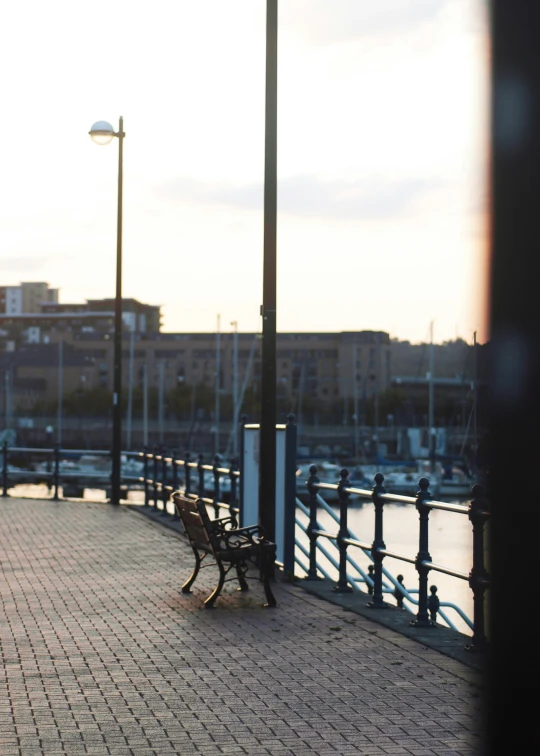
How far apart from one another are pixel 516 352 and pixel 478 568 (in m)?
4.87

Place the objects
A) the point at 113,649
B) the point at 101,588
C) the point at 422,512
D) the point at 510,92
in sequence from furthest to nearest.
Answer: the point at 101,588 → the point at 422,512 → the point at 113,649 → the point at 510,92

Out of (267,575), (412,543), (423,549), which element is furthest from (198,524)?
(412,543)

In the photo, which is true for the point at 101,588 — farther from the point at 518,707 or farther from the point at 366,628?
the point at 518,707

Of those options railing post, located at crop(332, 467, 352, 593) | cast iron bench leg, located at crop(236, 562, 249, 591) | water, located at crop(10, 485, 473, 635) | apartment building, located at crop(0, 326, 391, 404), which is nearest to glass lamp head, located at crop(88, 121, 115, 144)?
water, located at crop(10, 485, 473, 635)

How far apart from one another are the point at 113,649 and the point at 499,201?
5676 mm

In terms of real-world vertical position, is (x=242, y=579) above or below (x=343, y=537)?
below

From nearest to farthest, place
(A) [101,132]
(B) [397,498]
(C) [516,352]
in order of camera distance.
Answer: (C) [516,352] → (B) [397,498] → (A) [101,132]

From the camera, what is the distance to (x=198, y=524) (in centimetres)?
1102

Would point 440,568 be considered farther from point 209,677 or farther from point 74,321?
point 74,321

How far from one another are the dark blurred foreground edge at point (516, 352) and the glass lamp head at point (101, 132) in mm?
19133

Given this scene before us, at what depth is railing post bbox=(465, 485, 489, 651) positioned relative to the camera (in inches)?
331

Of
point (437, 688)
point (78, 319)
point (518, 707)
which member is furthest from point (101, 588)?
point (78, 319)

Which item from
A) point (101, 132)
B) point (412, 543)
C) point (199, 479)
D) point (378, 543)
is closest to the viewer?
point (378, 543)

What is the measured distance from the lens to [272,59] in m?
12.5
